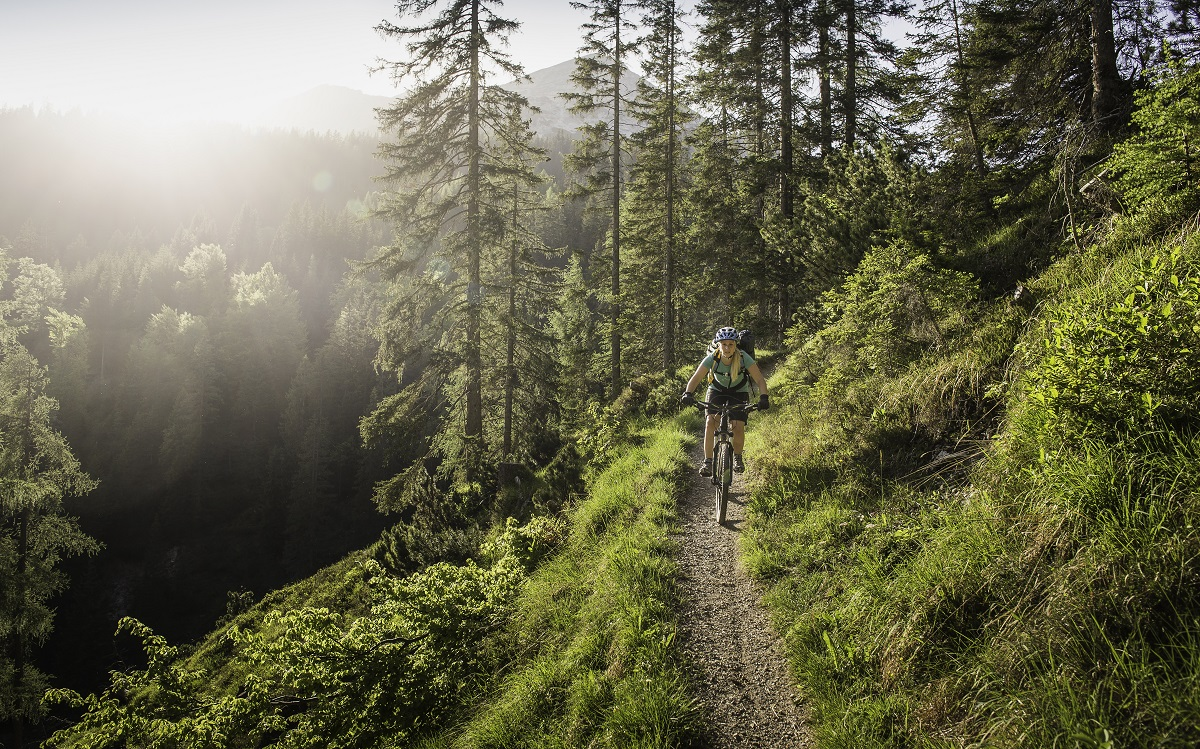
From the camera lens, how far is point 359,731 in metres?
4.60

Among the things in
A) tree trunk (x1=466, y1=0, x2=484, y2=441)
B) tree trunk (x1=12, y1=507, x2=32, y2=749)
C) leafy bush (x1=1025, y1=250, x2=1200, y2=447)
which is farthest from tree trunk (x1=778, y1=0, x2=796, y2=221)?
tree trunk (x1=12, y1=507, x2=32, y2=749)

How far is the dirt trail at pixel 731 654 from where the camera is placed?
11.1 ft

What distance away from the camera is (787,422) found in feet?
27.6

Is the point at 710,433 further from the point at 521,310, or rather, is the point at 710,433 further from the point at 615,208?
the point at 615,208

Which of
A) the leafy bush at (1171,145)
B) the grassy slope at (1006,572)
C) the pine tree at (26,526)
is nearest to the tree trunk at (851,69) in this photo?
the leafy bush at (1171,145)

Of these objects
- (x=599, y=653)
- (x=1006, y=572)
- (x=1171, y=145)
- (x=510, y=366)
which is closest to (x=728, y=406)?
(x=599, y=653)

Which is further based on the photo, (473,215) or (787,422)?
(473,215)

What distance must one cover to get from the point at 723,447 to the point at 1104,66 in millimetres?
9180

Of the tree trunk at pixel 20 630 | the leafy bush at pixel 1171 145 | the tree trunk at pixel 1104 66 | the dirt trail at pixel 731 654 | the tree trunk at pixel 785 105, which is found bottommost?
the tree trunk at pixel 20 630

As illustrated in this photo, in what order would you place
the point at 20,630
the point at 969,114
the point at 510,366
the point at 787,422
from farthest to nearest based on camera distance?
the point at 20,630
the point at 510,366
the point at 969,114
the point at 787,422

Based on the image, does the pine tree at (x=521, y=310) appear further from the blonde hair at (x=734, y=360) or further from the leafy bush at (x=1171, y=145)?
the leafy bush at (x=1171, y=145)

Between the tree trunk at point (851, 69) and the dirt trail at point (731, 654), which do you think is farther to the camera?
the tree trunk at point (851, 69)

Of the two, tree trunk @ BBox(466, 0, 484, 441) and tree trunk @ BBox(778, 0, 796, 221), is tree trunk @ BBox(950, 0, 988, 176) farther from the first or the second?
tree trunk @ BBox(466, 0, 484, 441)

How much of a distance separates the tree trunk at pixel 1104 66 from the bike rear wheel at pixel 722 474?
27.2 feet
